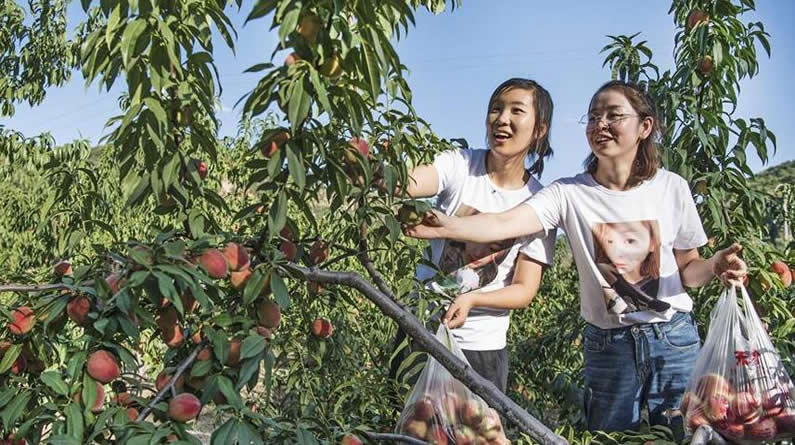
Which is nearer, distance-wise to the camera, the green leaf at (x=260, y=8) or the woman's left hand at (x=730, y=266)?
the green leaf at (x=260, y=8)

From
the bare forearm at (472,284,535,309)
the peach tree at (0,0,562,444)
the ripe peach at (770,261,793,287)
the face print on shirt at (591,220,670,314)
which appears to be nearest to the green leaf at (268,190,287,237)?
the peach tree at (0,0,562,444)

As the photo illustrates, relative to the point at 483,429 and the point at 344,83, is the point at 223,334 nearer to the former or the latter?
the point at 344,83

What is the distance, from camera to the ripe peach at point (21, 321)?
47.9 inches

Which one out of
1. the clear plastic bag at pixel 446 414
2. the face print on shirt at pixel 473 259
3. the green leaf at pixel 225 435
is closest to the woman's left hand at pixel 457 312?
the clear plastic bag at pixel 446 414

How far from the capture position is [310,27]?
107cm

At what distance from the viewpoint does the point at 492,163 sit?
6.22 ft

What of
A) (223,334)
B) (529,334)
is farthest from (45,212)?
(529,334)

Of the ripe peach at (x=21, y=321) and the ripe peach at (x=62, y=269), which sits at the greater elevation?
the ripe peach at (x=62, y=269)

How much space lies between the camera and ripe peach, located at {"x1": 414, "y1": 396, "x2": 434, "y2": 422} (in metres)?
1.49

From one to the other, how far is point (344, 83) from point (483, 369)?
3.02 feet

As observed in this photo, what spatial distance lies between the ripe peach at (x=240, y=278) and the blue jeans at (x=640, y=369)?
0.95 metres

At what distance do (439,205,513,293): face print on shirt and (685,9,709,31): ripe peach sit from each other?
1.21 metres

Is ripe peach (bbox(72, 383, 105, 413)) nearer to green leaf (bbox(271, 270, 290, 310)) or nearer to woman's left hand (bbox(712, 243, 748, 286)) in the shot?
green leaf (bbox(271, 270, 290, 310))

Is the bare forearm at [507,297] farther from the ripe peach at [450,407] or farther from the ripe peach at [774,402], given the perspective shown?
the ripe peach at [774,402]
